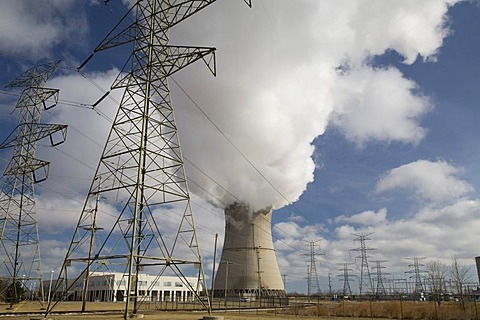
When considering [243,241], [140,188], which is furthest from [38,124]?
[243,241]

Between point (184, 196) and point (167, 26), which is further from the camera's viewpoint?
point (167, 26)

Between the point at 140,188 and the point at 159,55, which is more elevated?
the point at 159,55

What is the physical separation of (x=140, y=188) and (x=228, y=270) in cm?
3698

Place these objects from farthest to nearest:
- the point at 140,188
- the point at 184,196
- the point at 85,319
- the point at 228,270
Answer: the point at 228,270, the point at 85,319, the point at 184,196, the point at 140,188

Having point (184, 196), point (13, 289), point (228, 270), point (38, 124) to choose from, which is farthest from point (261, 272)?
point (184, 196)

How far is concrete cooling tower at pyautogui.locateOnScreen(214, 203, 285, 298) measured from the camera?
154 ft

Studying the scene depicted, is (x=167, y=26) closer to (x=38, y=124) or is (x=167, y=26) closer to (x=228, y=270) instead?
(x=38, y=124)

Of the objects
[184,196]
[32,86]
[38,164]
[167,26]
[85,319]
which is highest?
[32,86]

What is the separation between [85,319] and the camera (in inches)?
693

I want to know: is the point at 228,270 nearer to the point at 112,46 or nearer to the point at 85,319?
the point at 85,319

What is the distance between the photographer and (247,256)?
155 feet

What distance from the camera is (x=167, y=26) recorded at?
1827cm

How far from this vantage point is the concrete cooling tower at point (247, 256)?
46.9 m

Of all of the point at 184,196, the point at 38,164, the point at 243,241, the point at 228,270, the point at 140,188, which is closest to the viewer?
the point at 140,188
